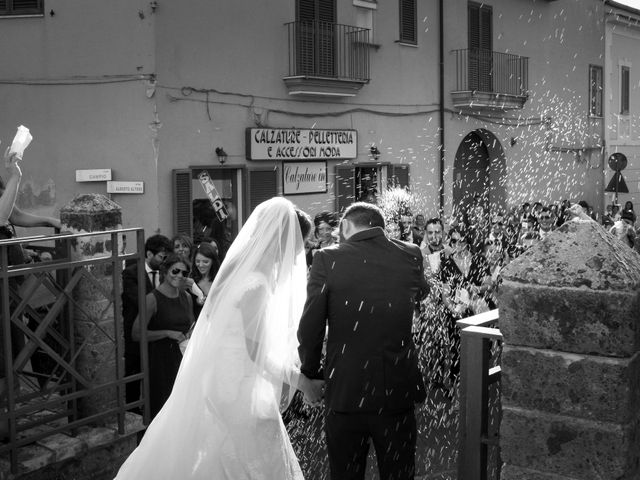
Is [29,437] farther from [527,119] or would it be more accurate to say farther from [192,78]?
[527,119]

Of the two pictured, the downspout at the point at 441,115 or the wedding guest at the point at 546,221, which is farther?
the downspout at the point at 441,115

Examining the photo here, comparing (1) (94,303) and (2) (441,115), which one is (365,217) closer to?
(1) (94,303)

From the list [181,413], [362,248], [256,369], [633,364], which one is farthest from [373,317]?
[633,364]

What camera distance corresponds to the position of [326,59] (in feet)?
54.1

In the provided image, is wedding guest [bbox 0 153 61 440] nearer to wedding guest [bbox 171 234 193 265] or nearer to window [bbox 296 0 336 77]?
wedding guest [bbox 171 234 193 265]

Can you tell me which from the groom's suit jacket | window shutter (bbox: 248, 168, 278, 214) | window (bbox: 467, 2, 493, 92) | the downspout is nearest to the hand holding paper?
the groom's suit jacket

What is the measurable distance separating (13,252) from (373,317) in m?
2.34

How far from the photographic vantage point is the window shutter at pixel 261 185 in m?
15.5

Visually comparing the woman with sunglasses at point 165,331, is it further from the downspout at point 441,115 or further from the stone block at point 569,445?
the downspout at point 441,115

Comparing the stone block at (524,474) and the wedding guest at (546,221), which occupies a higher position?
the wedding guest at (546,221)

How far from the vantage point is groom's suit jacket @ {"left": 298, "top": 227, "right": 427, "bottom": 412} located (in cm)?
453

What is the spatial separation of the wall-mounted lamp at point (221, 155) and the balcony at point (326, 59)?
2020 millimetres

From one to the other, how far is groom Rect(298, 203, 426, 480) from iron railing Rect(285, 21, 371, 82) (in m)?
11.6

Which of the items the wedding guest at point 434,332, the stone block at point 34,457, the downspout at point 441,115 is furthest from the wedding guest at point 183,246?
the downspout at point 441,115
